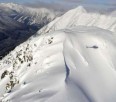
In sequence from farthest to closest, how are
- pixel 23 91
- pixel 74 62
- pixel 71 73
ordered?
pixel 74 62, pixel 71 73, pixel 23 91

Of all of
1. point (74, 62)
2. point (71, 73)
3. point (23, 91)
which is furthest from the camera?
point (74, 62)

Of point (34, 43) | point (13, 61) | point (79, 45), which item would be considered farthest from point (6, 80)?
point (79, 45)

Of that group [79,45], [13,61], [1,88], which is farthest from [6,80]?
[79,45]

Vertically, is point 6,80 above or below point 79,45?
below

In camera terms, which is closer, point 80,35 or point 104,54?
point 104,54

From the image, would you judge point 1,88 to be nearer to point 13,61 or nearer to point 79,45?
point 13,61
